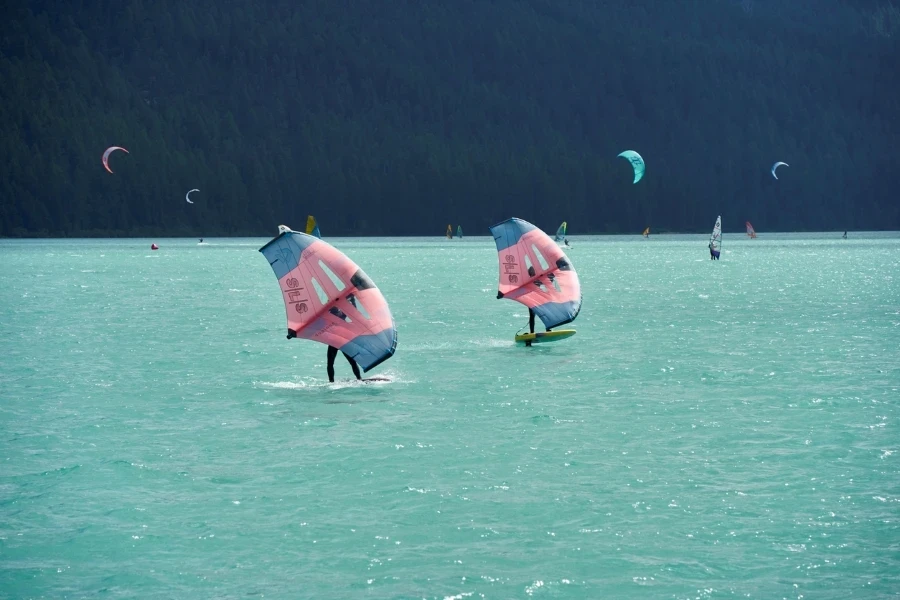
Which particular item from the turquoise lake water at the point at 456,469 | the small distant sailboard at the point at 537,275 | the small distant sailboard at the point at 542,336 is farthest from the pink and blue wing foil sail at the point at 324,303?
the small distant sailboard at the point at 542,336

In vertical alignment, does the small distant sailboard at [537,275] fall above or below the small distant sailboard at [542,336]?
above

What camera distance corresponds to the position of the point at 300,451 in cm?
2531

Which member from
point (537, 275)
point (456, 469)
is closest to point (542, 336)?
point (537, 275)

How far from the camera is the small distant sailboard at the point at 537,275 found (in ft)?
145

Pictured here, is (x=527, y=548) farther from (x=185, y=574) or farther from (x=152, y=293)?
(x=152, y=293)

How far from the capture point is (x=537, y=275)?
44.4 m

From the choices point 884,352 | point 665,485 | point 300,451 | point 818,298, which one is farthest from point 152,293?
point 665,485

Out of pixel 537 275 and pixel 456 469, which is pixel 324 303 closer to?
pixel 456 469

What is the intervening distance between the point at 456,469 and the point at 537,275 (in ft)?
70.6

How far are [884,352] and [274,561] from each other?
3403 centimetres

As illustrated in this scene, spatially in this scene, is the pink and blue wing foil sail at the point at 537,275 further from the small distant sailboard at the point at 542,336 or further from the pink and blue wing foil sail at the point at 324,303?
the pink and blue wing foil sail at the point at 324,303

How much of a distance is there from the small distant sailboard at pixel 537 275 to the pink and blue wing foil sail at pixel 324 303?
13.0 m

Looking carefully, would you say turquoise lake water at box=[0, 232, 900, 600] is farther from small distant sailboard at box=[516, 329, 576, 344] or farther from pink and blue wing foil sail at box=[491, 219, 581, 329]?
pink and blue wing foil sail at box=[491, 219, 581, 329]

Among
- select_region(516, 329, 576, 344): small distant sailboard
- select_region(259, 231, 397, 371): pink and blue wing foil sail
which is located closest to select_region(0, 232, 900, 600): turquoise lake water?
select_region(516, 329, 576, 344): small distant sailboard
